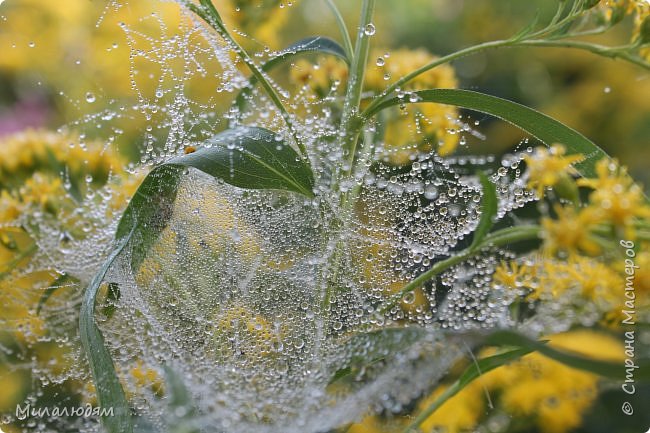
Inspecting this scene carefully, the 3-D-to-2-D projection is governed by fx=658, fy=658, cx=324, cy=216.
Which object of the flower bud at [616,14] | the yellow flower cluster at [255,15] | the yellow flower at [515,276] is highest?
the yellow flower cluster at [255,15]

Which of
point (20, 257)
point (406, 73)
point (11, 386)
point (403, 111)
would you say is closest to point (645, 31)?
point (403, 111)

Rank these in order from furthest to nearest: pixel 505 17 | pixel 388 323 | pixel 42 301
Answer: pixel 505 17 < pixel 42 301 < pixel 388 323

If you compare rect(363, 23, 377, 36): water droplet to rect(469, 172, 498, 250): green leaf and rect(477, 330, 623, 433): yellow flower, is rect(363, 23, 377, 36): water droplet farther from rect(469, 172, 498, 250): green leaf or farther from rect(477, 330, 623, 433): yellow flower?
rect(477, 330, 623, 433): yellow flower

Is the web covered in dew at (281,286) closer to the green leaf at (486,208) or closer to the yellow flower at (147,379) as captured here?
the yellow flower at (147,379)

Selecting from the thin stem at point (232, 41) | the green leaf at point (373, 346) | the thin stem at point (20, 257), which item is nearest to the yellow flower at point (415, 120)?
the thin stem at point (232, 41)

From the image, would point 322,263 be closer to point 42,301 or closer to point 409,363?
point 409,363

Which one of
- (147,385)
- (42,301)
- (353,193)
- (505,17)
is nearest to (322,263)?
(353,193)

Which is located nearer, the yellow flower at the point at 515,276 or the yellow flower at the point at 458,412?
the yellow flower at the point at 515,276
